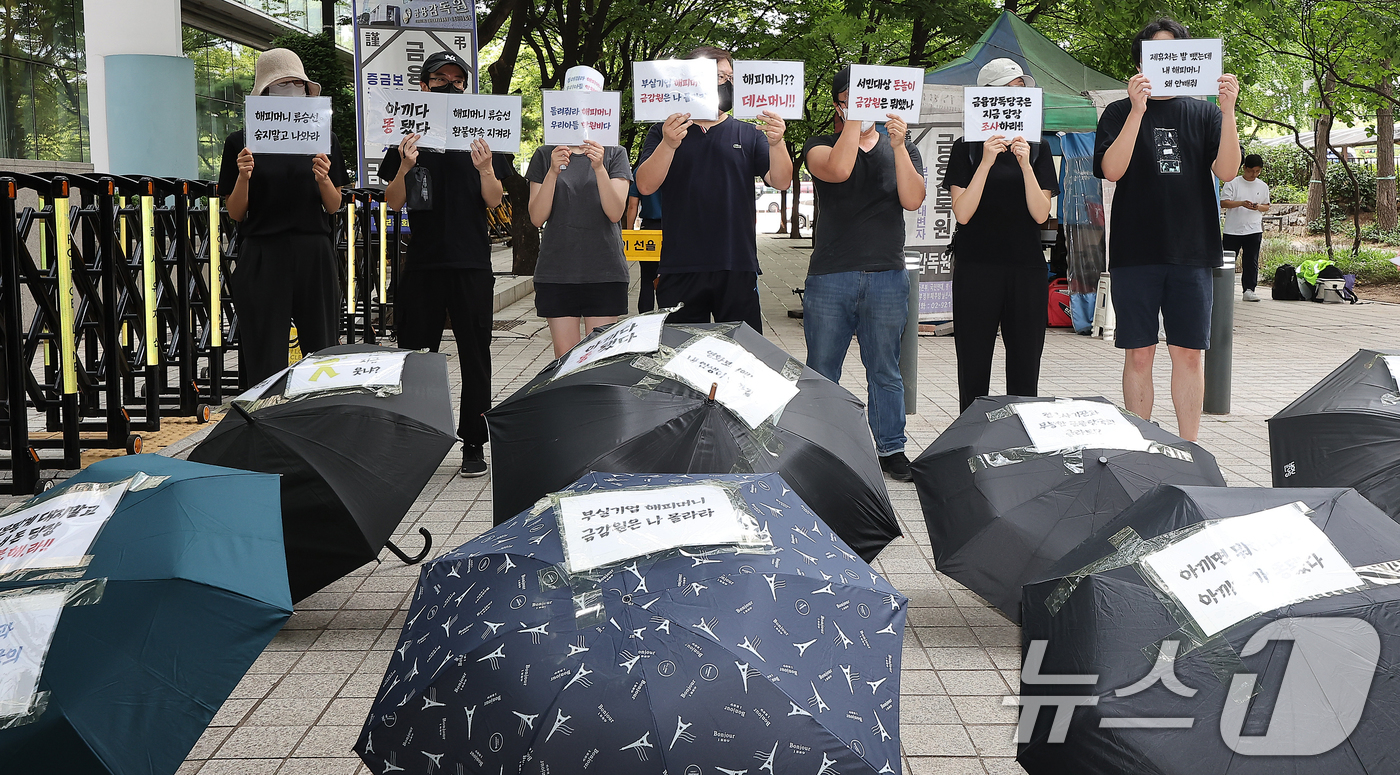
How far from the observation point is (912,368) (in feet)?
26.0

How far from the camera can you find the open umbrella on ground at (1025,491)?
126 inches

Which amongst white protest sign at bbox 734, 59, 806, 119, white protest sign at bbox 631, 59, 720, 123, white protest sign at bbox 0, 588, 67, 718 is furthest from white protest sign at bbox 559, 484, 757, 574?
white protest sign at bbox 734, 59, 806, 119

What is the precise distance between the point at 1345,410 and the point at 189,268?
20.8ft

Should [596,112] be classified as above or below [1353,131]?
below

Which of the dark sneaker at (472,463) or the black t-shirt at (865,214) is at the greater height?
the black t-shirt at (865,214)

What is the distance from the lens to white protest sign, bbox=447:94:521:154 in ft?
17.8

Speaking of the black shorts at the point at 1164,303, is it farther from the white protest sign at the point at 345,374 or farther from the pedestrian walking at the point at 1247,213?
the pedestrian walking at the point at 1247,213

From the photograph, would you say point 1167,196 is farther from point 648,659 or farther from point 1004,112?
point 648,659

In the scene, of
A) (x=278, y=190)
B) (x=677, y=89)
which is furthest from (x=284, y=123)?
(x=677, y=89)

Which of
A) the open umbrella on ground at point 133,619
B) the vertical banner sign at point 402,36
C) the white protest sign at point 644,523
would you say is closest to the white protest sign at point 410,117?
the open umbrella on ground at point 133,619

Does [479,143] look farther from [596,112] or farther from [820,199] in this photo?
[820,199]

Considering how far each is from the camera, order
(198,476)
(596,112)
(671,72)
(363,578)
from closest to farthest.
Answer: (198,476)
(363,578)
(671,72)
(596,112)

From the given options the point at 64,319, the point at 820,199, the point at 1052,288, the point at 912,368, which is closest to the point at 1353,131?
the point at 1052,288

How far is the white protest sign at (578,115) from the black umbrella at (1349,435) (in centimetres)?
313
